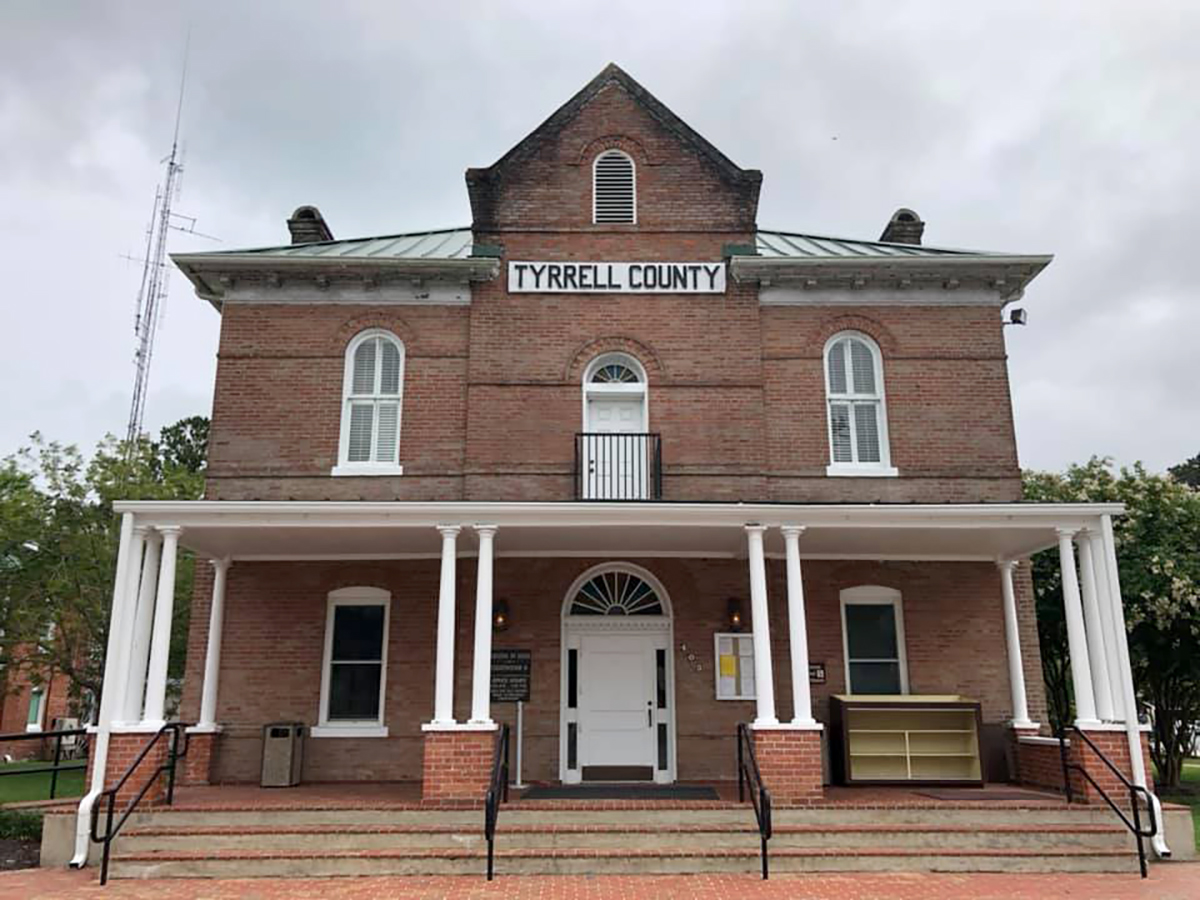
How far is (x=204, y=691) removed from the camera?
36.8 ft

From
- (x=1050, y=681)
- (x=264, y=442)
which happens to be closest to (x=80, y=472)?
(x=264, y=442)

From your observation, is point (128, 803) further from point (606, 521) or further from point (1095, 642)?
point (1095, 642)

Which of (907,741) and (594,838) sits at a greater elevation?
(907,741)

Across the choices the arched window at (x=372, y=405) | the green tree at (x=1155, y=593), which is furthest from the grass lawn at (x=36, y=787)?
the green tree at (x=1155, y=593)

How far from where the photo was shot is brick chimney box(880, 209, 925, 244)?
49.6 feet

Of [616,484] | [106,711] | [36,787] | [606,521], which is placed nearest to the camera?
[106,711]

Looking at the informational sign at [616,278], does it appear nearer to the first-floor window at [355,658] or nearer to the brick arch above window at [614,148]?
the brick arch above window at [614,148]

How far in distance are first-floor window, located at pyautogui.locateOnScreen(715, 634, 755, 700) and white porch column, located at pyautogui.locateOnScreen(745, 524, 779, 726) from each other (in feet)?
5.25

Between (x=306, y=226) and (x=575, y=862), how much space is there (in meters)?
11.1

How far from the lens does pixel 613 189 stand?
1324 cm

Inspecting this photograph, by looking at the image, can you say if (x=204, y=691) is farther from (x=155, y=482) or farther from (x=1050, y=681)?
(x=1050, y=681)

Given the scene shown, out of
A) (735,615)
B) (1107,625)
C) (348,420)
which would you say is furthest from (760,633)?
(348,420)

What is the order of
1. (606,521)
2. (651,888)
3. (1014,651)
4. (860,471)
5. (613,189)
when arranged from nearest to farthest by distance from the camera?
(651,888) → (606,521) → (1014,651) → (860,471) → (613,189)

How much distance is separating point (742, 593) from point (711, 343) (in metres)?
3.58
